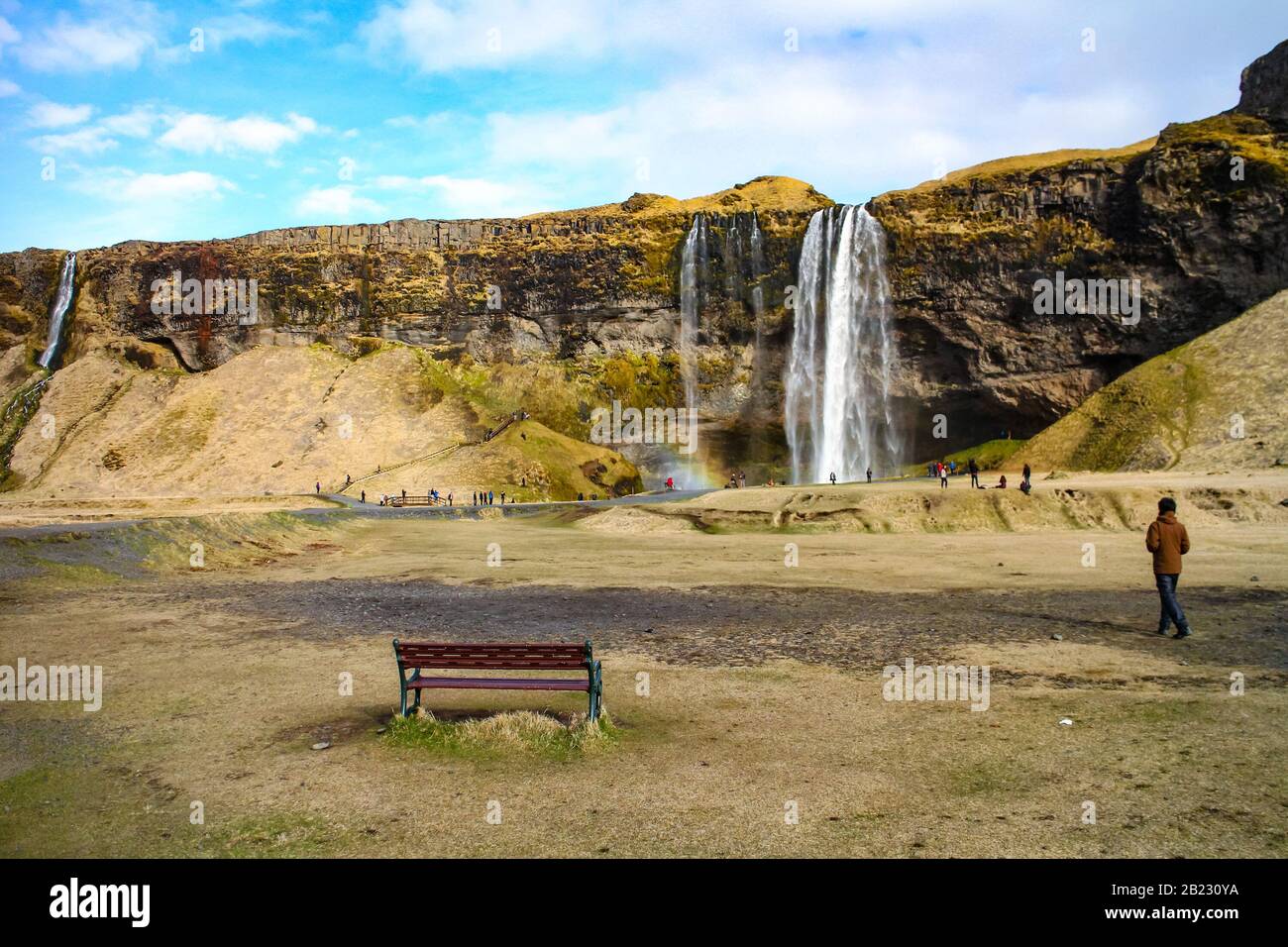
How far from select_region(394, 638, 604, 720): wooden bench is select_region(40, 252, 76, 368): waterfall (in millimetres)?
108348

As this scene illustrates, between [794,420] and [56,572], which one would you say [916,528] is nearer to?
[56,572]

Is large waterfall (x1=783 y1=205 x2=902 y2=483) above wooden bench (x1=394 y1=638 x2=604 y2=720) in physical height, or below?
above

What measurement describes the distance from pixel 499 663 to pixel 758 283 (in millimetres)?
75940

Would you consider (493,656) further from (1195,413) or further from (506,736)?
(1195,413)

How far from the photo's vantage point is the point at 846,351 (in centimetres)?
7612

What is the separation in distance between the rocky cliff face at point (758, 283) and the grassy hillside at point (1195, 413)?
9830 mm

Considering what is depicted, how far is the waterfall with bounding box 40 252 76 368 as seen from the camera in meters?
97.2

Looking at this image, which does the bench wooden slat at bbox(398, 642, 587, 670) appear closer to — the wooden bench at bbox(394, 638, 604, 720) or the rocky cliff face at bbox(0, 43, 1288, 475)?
the wooden bench at bbox(394, 638, 604, 720)

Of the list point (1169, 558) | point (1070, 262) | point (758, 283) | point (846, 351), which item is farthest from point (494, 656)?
point (758, 283)

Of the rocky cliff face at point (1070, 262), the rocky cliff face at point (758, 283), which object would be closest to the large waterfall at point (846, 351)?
the rocky cliff face at point (758, 283)

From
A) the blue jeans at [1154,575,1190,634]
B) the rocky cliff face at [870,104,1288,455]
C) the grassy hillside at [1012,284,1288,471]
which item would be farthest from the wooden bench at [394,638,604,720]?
the rocky cliff face at [870,104,1288,455]

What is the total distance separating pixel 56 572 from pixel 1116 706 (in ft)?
79.1

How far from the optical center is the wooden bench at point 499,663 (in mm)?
9938
